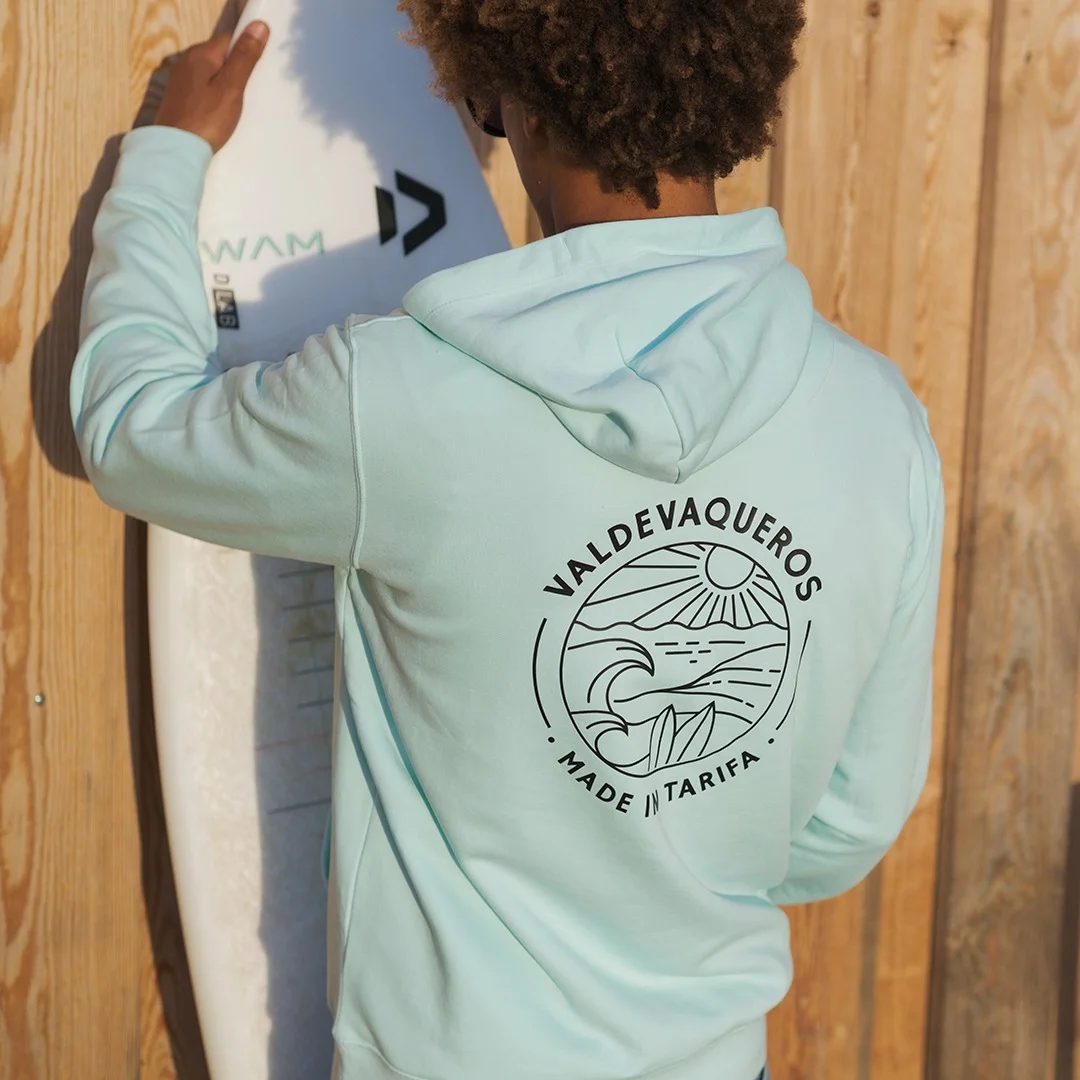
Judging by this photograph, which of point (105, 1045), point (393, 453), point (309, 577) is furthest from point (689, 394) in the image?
point (105, 1045)

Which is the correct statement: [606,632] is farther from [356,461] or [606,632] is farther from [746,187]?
[746,187]

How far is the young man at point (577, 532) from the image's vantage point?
0.89 metres

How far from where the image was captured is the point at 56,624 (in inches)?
57.2

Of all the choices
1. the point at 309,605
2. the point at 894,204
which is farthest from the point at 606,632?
the point at 894,204

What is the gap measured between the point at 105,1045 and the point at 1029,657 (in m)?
1.48

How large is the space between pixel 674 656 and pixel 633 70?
17.6 inches

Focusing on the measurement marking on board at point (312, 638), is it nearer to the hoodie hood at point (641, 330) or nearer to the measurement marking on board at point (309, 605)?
the measurement marking on board at point (309, 605)

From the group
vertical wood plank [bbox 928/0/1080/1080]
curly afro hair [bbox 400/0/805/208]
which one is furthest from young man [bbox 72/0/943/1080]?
vertical wood plank [bbox 928/0/1080/1080]

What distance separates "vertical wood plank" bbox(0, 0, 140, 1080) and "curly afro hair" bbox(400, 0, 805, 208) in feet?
1.93

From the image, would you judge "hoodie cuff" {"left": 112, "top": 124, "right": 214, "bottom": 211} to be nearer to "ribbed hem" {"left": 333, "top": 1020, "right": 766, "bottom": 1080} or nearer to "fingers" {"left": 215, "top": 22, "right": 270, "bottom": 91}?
"fingers" {"left": 215, "top": 22, "right": 270, "bottom": 91}

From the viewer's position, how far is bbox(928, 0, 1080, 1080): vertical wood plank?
72.4 inches

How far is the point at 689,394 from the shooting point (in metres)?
0.88

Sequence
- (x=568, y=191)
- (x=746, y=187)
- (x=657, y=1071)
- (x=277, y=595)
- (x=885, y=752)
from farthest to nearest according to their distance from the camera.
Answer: (x=746, y=187)
(x=277, y=595)
(x=885, y=752)
(x=657, y=1071)
(x=568, y=191)

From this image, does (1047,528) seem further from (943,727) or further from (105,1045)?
(105,1045)
